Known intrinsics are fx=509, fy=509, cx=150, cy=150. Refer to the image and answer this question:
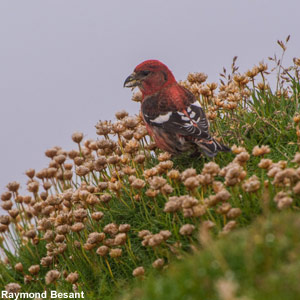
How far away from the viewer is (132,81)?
791cm

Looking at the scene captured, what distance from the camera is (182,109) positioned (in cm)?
707

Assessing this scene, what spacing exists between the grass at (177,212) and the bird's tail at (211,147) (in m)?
0.35

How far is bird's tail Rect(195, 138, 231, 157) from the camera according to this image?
20.9 ft

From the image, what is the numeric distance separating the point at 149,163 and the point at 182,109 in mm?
1095

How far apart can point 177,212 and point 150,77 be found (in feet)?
8.32

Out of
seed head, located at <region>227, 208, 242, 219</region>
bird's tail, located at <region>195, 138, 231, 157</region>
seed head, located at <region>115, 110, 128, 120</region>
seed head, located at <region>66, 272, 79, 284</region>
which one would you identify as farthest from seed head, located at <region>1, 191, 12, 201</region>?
seed head, located at <region>227, 208, 242, 219</region>

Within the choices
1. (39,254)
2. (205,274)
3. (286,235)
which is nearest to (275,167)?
(286,235)

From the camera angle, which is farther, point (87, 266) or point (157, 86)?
point (157, 86)

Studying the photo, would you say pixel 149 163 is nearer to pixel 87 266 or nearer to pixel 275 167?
pixel 87 266

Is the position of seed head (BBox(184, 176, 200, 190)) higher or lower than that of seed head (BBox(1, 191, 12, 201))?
higher

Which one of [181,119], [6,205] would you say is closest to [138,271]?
[181,119]

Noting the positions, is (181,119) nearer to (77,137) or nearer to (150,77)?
(150,77)

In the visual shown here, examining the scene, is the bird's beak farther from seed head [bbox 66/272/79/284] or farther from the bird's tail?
seed head [bbox 66/272/79/284]

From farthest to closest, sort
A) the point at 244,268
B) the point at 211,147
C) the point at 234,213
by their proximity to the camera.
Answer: the point at 211,147, the point at 234,213, the point at 244,268
